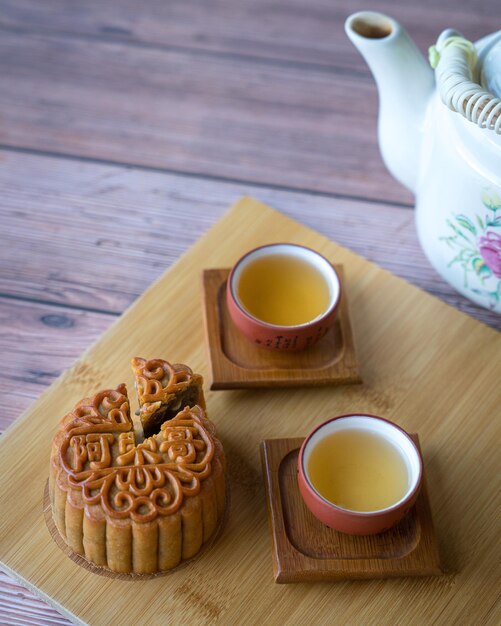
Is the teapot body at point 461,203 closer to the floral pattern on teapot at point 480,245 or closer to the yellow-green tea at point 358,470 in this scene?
the floral pattern on teapot at point 480,245

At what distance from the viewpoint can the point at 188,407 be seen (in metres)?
0.86

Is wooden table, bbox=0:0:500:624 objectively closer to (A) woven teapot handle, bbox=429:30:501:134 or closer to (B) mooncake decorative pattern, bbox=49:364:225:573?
(B) mooncake decorative pattern, bbox=49:364:225:573

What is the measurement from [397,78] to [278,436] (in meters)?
0.42

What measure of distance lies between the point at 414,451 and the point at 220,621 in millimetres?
240

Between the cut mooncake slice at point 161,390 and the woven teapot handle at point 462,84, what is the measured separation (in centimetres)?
37

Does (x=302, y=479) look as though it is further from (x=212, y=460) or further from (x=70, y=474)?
(x=70, y=474)

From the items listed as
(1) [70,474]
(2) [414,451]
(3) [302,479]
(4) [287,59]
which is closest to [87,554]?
(1) [70,474]

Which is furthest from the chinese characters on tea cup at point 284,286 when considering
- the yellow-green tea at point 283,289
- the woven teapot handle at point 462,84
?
the woven teapot handle at point 462,84

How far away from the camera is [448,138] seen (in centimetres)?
93

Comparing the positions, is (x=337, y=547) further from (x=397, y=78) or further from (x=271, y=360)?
(x=397, y=78)

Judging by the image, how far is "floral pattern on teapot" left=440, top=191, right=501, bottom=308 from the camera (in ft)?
3.05

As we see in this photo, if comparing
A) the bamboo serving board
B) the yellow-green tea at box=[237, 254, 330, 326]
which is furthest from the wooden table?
the yellow-green tea at box=[237, 254, 330, 326]

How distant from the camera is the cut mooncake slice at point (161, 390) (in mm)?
858

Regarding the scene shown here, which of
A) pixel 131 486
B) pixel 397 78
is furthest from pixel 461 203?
pixel 131 486
